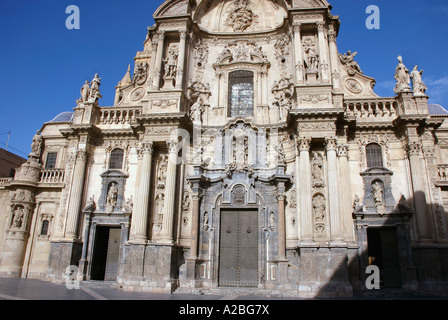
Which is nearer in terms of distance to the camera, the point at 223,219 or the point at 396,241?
the point at 396,241

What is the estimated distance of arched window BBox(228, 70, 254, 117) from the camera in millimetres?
21109

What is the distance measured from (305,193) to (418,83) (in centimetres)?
860

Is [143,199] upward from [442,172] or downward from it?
downward

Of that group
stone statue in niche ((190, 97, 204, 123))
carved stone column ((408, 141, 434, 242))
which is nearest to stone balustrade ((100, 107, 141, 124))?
stone statue in niche ((190, 97, 204, 123))

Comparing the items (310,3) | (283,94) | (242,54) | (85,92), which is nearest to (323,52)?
(283,94)

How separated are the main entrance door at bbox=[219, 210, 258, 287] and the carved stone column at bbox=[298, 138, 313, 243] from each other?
2.60 m

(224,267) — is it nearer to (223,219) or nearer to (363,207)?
(223,219)

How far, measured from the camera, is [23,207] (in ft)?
69.9

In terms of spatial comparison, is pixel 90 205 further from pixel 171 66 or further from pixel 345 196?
pixel 345 196

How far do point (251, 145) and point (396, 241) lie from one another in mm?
8431

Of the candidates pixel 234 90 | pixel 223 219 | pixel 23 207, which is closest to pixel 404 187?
pixel 223 219

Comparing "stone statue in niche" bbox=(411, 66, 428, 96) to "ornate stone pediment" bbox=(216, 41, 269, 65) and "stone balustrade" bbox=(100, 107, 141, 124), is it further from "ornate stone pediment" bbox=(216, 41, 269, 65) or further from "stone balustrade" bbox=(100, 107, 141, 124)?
"stone balustrade" bbox=(100, 107, 141, 124)

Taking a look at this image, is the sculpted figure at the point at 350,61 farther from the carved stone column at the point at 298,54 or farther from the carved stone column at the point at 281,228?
the carved stone column at the point at 281,228

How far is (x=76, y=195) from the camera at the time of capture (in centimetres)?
1936
